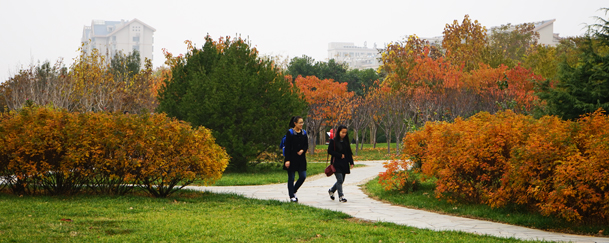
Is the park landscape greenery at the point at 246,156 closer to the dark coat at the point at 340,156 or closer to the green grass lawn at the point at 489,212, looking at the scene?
the green grass lawn at the point at 489,212

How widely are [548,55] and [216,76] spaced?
24322 millimetres

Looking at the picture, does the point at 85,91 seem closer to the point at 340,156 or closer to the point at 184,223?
the point at 340,156

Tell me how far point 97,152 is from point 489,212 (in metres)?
7.20

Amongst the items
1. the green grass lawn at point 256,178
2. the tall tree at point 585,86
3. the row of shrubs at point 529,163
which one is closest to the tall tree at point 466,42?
the green grass lawn at point 256,178

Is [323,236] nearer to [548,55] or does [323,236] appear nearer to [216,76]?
[216,76]

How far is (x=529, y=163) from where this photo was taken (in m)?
8.02

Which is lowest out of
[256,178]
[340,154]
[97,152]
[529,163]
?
[256,178]

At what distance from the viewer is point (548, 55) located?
34312 millimetres

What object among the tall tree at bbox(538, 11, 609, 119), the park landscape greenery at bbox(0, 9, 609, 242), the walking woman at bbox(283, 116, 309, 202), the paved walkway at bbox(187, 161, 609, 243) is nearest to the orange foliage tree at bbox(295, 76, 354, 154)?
the park landscape greenery at bbox(0, 9, 609, 242)

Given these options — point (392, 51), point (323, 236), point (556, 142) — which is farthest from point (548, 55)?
point (323, 236)

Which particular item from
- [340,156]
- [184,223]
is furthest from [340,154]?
[184,223]

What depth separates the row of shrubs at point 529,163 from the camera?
7.37 m

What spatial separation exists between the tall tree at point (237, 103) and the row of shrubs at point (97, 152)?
7.35 metres

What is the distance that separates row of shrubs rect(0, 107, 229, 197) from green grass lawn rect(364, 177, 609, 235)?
388 centimetres
